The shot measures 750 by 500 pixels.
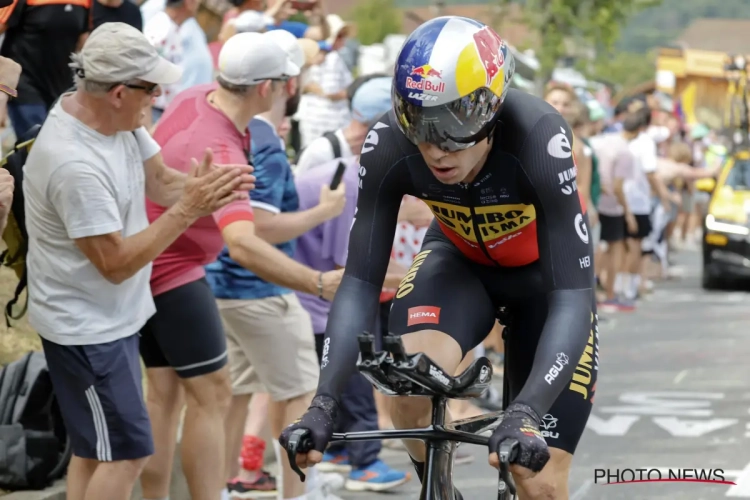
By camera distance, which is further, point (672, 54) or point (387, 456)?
point (672, 54)

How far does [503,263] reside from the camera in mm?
5023

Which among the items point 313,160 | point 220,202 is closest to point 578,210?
A: point 220,202

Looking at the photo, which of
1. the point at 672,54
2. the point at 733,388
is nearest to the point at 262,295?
the point at 733,388

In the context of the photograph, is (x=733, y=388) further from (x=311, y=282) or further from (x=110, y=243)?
(x=110, y=243)

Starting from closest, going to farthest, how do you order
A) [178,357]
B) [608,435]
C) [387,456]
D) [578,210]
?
[578,210] → [178,357] → [387,456] → [608,435]

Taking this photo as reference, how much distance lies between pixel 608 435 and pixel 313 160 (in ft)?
10.4

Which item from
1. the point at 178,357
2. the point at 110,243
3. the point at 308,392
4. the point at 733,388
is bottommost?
the point at 733,388

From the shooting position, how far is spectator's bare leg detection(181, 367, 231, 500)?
6.27 meters

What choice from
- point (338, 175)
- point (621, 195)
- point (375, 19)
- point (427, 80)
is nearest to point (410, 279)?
point (427, 80)

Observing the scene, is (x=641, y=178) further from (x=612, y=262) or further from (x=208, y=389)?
(x=208, y=389)

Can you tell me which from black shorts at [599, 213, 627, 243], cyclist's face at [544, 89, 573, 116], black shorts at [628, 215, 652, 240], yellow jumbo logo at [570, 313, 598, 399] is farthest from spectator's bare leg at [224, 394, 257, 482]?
black shorts at [628, 215, 652, 240]

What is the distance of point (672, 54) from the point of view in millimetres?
49719

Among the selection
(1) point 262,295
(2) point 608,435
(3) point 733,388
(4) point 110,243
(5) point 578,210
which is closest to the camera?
(5) point 578,210

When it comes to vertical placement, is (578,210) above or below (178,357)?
above
